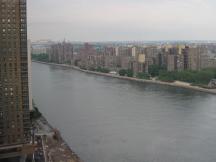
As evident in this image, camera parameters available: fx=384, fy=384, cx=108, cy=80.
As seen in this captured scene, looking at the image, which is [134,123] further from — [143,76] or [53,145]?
[143,76]

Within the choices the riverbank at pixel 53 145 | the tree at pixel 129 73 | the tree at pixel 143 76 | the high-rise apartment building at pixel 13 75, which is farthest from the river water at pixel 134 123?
the tree at pixel 129 73

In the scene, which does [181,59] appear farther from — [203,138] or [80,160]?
[80,160]

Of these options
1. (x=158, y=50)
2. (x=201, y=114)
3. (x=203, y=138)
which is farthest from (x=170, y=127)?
(x=158, y=50)

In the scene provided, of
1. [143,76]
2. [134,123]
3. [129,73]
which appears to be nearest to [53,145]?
[134,123]

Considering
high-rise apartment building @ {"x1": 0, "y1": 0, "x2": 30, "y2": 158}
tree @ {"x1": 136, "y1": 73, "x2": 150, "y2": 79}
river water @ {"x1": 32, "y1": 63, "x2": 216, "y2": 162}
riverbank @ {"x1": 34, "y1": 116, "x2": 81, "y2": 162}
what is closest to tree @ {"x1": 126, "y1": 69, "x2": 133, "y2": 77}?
tree @ {"x1": 136, "y1": 73, "x2": 150, "y2": 79}

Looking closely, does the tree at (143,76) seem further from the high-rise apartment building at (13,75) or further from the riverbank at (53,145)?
the high-rise apartment building at (13,75)

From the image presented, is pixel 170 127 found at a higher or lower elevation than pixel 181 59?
lower
